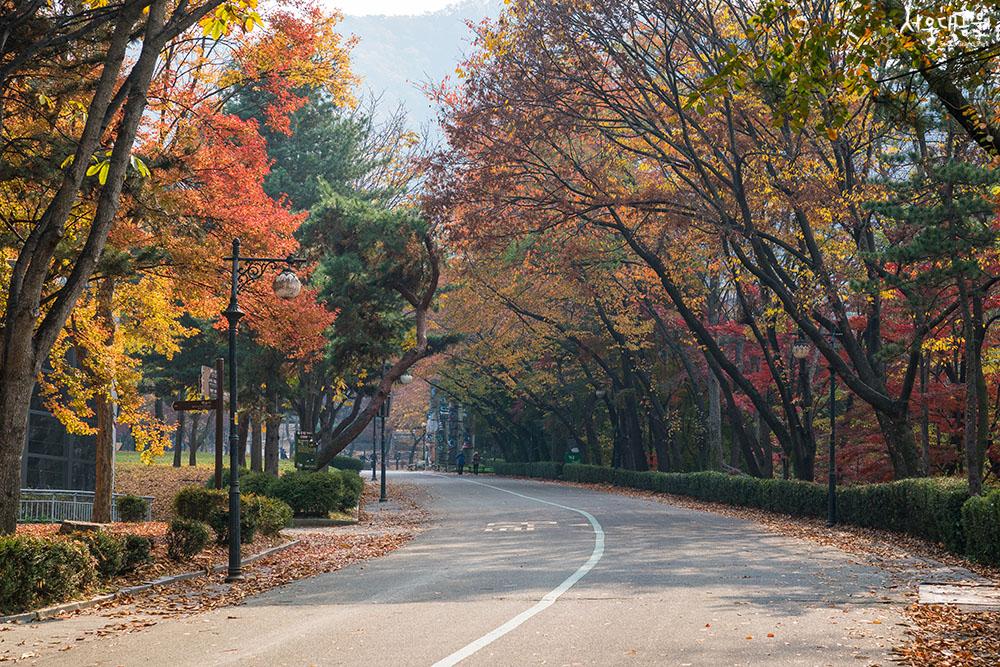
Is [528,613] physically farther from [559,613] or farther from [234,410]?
[234,410]

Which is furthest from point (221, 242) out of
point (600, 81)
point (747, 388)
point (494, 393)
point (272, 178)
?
point (494, 393)

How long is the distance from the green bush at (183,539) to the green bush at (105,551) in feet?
7.26

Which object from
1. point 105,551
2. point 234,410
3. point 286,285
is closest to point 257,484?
point 286,285

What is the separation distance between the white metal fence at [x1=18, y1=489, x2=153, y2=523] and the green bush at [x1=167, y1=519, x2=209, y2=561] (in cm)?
1203

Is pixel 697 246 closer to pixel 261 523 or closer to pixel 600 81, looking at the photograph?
pixel 600 81

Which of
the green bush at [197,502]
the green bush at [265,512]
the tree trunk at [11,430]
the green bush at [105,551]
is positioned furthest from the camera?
the green bush at [197,502]

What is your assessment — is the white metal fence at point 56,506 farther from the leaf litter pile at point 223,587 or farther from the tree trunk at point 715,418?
the tree trunk at point 715,418

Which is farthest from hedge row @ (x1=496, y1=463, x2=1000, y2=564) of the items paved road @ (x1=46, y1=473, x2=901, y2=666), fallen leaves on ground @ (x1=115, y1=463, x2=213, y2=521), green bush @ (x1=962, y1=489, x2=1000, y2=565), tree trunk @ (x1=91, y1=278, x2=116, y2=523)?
fallen leaves on ground @ (x1=115, y1=463, x2=213, y2=521)

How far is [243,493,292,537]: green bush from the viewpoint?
20.5 metres

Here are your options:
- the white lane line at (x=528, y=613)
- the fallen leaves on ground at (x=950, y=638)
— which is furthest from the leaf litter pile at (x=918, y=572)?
the white lane line at (x=528, y=613)

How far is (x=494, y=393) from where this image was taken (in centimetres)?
6631

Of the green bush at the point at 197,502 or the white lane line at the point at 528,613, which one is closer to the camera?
the white lane line at the point at 528,613

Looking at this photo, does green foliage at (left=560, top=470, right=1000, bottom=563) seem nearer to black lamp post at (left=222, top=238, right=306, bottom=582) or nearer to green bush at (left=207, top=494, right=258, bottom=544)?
black lamp post at (left=222, top=238, right=306, bottom=582)

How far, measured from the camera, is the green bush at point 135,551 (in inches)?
606
